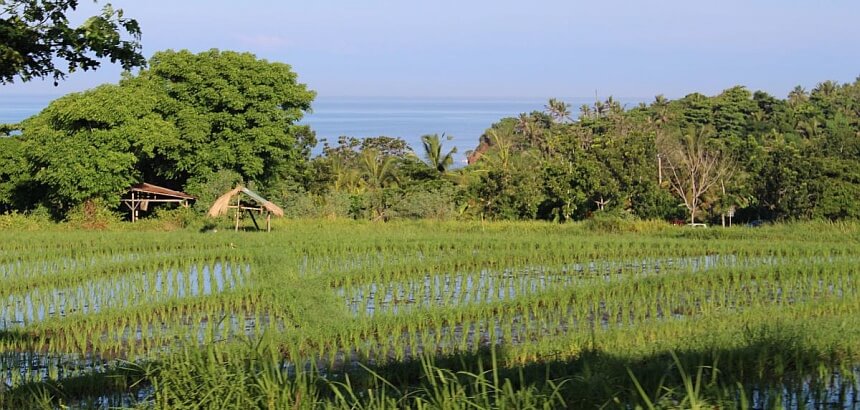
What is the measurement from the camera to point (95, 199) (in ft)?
66.4

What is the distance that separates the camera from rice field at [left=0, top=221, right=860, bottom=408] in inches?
186

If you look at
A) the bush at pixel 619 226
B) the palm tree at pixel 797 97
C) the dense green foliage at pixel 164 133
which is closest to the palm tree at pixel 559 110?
the palm tree at pixel 797 97

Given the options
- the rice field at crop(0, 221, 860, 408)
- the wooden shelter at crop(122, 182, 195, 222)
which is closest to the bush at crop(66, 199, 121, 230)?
the wooden shelter at crop(122, 182, 195, 222)

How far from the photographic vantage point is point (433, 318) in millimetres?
8211

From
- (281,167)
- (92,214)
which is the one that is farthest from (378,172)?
(92,214)

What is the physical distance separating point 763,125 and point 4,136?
2691 cm

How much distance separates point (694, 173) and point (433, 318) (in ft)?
61.3

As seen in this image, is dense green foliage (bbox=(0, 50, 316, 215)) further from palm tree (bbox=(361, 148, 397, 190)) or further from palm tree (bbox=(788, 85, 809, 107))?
palm tree (bbox=(788, 85, 809, 107))

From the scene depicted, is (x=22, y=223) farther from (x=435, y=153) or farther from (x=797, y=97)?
(x=797, y=97)

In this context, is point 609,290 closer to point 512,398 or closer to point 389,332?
point 389,332

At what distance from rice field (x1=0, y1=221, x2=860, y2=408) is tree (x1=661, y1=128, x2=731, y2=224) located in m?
8.86

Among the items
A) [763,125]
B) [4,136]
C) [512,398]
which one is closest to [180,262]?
[512,398]

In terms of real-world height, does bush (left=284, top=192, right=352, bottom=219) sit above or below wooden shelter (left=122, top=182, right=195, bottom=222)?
below

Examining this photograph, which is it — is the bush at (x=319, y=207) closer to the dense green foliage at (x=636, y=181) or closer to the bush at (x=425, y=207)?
the dense green foliage at (x=636, y=181)
